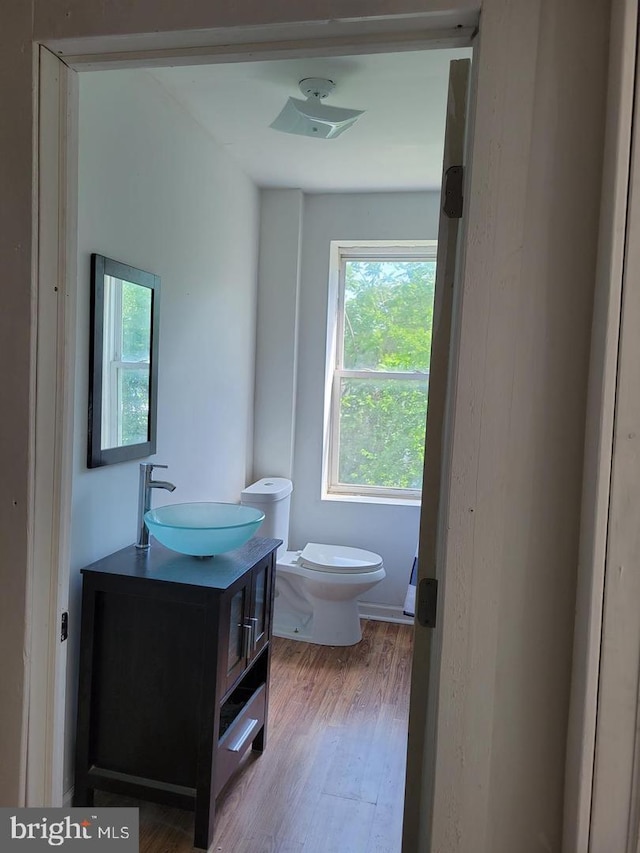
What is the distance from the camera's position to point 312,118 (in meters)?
2.20

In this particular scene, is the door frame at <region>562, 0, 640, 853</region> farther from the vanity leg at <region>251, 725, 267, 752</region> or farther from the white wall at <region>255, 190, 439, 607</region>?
the white wall at <region>255, 190, 439, 607</region>

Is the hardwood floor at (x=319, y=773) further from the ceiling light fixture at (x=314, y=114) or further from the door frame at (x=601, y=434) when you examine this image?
the ceiling light fixture at (x=314, y=114)

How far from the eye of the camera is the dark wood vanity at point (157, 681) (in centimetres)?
175

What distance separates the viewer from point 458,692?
97 cm

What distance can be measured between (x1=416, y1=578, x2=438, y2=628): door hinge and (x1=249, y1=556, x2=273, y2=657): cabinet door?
1.00 meters

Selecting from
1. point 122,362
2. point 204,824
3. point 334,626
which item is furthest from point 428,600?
point 334,626

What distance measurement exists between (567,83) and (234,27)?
564 mm

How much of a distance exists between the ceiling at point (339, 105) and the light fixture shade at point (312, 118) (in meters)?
0.08

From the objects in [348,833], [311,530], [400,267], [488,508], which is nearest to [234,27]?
[488,508]

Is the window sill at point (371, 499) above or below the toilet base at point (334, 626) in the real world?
above

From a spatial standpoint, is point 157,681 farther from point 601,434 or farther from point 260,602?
point 601,434

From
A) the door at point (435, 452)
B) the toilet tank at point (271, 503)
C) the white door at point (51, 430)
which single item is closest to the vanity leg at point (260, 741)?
the toilet tank at point (271, 503)

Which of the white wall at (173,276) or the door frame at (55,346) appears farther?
the white wall at (173,276)

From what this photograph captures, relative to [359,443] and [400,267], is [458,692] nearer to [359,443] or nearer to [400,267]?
[359,443]
